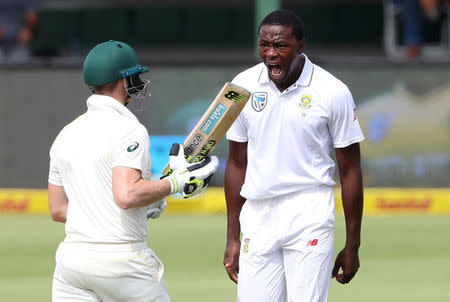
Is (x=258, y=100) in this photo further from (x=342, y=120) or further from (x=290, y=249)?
(x=290, y=249)

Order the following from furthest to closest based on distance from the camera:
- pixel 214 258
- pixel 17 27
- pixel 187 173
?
1. pixel 17 27
2. pixel 214 258
3. pixel 187 173

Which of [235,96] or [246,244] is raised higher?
[235,96]

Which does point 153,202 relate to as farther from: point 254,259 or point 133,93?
point 254,259

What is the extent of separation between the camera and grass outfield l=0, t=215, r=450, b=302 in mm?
8250

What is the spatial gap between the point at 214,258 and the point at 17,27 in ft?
38.4

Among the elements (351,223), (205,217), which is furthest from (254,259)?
(205,217)

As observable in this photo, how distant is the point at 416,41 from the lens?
621 inches

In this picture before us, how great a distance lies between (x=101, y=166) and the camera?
4.31 metres

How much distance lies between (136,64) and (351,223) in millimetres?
1254

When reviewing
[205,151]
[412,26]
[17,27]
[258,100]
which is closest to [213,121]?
[205,151]

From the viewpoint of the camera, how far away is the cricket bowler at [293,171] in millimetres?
4867

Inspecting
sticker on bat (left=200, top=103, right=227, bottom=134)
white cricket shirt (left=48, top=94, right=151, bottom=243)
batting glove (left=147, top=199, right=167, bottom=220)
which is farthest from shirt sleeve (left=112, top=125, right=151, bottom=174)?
sticker on bat (left=200, top=103, right=227, bottom=134)

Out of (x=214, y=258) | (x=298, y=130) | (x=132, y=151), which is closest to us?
(x=132, y=151)

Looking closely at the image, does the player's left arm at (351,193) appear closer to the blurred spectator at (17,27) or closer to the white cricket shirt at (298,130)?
the white cricket shirt at (298,130)
